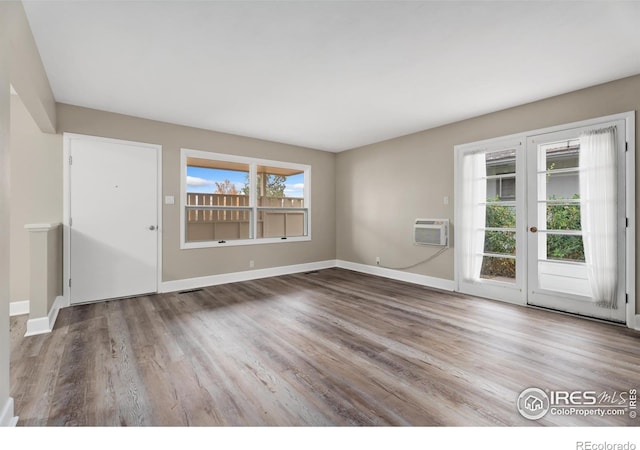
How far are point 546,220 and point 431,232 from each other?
4.89ft

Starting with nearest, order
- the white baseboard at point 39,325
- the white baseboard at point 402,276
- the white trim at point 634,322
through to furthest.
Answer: the white baseboard at point 39,325 → the white trim at point 634,322 → the white baseboard at point 402,276

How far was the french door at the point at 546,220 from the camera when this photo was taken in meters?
3.20

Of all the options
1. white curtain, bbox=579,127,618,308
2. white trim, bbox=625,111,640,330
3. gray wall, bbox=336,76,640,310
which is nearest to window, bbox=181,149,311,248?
gray wall, bbox=336,76,640,310

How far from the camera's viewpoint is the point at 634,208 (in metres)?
3.06

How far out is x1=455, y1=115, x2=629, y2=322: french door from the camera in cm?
→ 320

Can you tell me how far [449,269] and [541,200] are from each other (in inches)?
61.4

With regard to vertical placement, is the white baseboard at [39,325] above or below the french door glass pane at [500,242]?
below

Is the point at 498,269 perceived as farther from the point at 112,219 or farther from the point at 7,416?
the point at 112,219

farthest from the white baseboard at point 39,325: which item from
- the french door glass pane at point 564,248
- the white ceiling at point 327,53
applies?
the french door glass pane at point 564,248

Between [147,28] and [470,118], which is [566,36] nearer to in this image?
[470,118]

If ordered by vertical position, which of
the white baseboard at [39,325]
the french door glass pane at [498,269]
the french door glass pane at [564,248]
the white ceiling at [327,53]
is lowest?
the white baseboard at [39,325]

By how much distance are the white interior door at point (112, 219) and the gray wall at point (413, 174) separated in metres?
3.66

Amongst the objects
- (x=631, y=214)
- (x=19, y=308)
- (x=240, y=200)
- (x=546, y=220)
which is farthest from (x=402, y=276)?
(x=19, y=308)

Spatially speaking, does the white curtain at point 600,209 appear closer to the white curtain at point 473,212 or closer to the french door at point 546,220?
the french door at point 546,220
